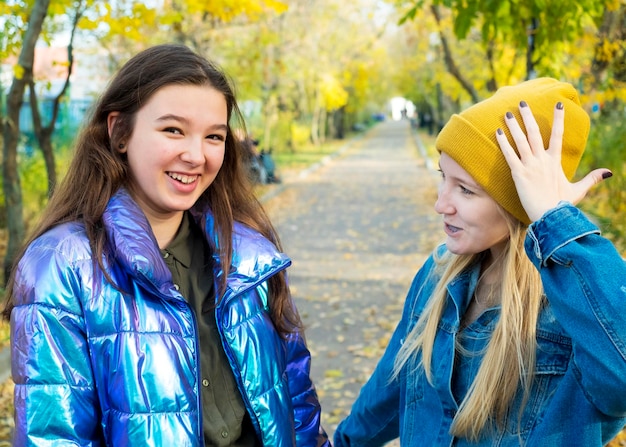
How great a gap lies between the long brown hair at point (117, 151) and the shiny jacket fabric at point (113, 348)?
57mm

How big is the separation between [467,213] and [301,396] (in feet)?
2.56

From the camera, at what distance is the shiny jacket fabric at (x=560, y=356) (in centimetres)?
138

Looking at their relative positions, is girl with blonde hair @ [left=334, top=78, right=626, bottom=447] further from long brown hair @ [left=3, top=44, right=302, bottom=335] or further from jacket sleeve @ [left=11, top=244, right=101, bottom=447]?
jacket sleeve @ [left=11, top=244, right=101, bottom=447]

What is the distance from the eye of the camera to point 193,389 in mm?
1763

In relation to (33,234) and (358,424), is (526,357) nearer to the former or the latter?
(358,424)

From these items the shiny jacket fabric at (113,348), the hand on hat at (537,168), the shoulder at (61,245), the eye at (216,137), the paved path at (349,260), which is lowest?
the paved path at (349,260)

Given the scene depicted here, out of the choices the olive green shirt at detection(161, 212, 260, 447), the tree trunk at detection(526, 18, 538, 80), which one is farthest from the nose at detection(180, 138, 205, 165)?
the tree trunk at detection(526, 18, 538, 80)

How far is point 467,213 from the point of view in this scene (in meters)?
1.70

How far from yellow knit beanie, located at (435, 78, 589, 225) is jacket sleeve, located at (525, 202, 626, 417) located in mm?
164

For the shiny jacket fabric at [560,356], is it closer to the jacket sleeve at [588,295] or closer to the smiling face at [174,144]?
the jacket sleeve at [588,295]

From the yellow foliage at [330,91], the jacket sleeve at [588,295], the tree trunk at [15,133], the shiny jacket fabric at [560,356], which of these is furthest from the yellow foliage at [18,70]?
the yellow foliage at [330,91]

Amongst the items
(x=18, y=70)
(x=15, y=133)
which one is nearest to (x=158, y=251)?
(x=18, y=70)

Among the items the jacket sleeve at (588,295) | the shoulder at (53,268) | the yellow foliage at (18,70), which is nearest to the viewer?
the jacket sleeve at (588,295)

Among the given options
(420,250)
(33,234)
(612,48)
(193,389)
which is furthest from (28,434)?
(420,250)
